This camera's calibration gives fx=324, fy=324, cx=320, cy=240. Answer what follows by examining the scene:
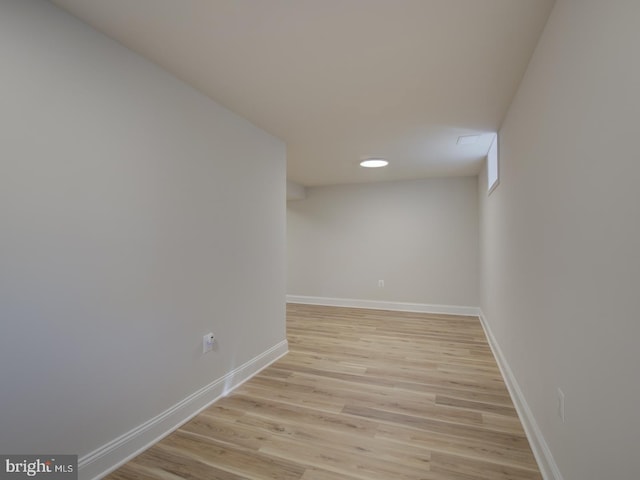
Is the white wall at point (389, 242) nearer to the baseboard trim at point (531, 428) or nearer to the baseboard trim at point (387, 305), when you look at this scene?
the baseboard trim at point (387, 305)

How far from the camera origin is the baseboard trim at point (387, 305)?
5230 millimetres

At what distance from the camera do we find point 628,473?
907mm

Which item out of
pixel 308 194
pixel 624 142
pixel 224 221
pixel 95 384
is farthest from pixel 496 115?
pixel 308 194

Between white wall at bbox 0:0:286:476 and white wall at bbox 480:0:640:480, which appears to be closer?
white wall at bbox 480:0:640:480

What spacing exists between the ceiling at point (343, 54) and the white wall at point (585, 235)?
0.28 metres

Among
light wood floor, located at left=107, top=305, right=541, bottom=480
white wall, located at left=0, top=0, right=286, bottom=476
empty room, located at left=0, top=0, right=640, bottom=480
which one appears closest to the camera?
empty room, located at left=0, top=0, right=640, bottom=480

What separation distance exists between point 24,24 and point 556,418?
290 centimetres

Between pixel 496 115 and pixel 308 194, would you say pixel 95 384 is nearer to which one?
pixel 496 115

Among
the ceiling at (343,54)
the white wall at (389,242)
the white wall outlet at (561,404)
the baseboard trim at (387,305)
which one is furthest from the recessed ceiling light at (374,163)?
the white wall outlet at (561,404)

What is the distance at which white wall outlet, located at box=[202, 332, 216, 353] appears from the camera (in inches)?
91.6

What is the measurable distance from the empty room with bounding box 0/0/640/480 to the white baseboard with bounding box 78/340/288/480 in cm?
1

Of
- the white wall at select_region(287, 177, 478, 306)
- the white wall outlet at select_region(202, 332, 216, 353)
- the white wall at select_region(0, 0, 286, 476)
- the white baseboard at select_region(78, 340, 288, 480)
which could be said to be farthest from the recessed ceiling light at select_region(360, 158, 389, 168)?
the white wall outlet at select_region(202, 332, 216, 353)

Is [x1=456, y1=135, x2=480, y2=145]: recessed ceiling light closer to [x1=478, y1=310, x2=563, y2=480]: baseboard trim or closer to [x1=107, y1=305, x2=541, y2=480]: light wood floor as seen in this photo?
[x1=478, y1=310, x2=563, y2=480]: baseboard trim

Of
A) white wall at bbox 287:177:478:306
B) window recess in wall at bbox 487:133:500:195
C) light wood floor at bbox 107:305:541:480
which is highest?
window recess in wall at bbox 487:133:500:195
